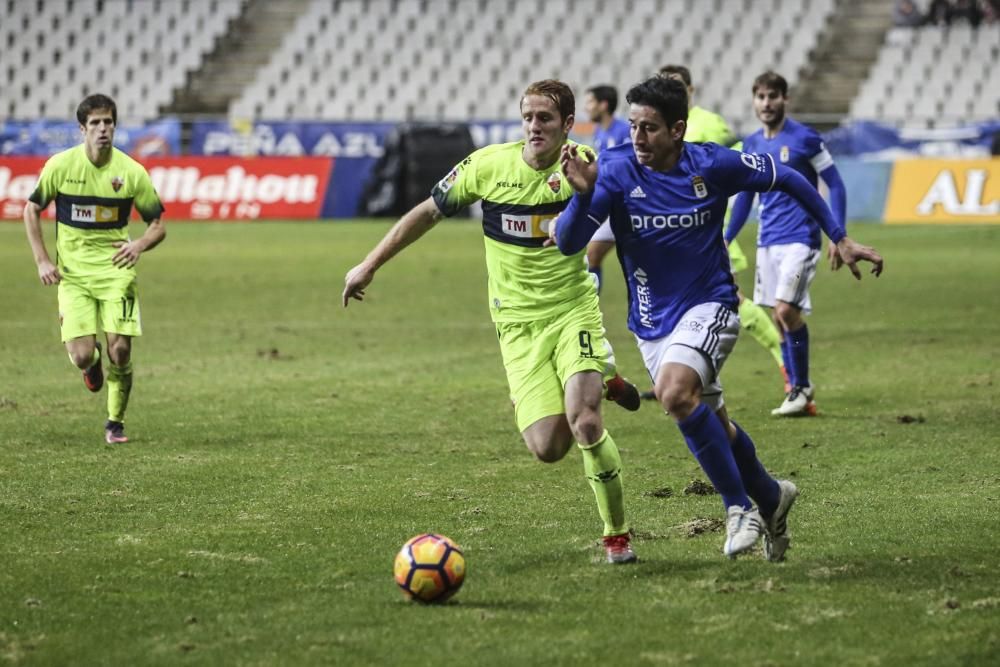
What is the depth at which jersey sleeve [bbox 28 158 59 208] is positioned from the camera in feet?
32.3

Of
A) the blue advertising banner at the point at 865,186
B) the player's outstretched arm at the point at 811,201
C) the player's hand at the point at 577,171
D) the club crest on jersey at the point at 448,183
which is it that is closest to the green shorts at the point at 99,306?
the club crest on jersey at the point at 448,183

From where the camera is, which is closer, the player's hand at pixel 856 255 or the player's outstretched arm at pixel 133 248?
the player's hand at pixel 856 255

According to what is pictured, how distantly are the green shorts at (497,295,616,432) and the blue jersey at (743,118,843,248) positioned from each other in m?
4.09

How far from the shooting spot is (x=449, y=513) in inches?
286

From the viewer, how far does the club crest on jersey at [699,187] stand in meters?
6.25

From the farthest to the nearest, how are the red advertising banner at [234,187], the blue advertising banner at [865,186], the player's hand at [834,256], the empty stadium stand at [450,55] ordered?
the empty stadium stand at [450,55] < the red advertising banner at [234,187] < the blue advertising banner at [865,186] < the player's hand at [834,256]

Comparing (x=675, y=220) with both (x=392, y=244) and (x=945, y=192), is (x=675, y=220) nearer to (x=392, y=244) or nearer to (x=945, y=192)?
(x=392, y=244)

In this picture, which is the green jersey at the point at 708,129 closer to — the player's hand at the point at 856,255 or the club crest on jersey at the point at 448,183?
the club crest on jersey at the point at 448,183

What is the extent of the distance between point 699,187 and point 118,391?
4.67m

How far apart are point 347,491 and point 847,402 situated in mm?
4639

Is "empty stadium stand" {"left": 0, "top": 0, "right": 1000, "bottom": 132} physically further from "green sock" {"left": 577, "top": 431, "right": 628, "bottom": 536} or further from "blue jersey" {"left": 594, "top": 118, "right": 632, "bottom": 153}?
"green sock" {"left": 577, "top": 431, "right": 628, "bottom": 536}

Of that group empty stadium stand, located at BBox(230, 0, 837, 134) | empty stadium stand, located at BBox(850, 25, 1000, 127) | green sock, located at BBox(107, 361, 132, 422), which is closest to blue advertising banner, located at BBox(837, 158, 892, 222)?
empty stadium stand, located at BBox(850, 25, 1000, 127)

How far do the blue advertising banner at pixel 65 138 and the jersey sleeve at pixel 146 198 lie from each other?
76.1 feet

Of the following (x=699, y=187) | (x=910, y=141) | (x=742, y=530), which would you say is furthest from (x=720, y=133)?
(x=910, y=141)
